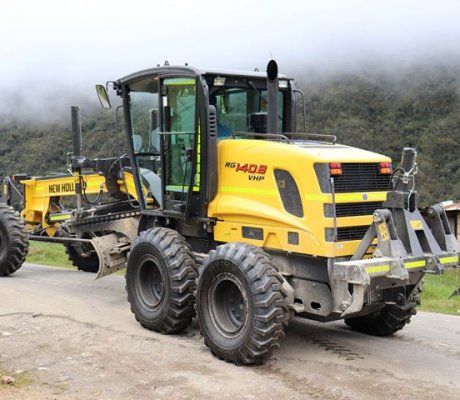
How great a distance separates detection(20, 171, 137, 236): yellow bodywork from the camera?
34.4 ft

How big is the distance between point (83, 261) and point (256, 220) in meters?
5.81

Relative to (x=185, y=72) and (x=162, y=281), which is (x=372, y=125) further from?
(x=162, y=281)

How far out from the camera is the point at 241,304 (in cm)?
664

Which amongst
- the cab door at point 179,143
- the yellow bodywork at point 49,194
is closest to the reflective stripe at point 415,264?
the cab door at point 179,143

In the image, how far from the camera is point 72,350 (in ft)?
22.1

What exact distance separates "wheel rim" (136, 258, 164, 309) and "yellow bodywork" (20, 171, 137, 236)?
2827 millimetres

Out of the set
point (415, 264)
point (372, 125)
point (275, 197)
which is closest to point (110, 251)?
point (275, 197)

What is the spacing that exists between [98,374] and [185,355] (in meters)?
0.97

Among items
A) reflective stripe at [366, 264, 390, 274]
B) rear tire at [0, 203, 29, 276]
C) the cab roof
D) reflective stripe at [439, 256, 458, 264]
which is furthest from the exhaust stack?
rear tire at [0, 203, 29, 276]

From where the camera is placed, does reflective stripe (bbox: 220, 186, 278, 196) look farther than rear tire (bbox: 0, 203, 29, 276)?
No

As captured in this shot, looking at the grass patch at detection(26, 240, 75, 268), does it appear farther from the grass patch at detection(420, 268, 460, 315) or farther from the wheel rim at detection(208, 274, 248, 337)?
the wheel rim at detection(208, 274, 248, 337)

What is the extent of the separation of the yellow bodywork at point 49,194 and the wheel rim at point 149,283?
2.83 meters

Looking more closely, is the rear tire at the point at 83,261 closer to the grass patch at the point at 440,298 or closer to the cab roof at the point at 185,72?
the cab roof at the point at 185,72

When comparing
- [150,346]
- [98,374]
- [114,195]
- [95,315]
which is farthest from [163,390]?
[114,195]
